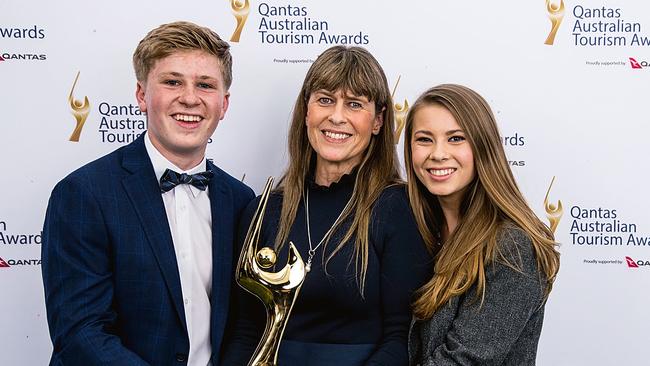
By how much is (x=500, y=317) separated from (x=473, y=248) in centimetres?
18

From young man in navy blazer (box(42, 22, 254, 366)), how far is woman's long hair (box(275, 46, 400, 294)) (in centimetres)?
21

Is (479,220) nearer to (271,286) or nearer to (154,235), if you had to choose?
(271,286)

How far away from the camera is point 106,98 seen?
7.45 feet

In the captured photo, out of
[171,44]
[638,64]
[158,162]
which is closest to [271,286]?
[158,162]

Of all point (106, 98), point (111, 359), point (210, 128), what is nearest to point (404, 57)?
point (210, 128)

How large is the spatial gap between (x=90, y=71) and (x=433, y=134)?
1.20 m

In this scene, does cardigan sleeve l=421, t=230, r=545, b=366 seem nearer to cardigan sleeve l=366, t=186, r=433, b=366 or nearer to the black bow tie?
cardigan sleeve l=366, t=186, r=433, b=366

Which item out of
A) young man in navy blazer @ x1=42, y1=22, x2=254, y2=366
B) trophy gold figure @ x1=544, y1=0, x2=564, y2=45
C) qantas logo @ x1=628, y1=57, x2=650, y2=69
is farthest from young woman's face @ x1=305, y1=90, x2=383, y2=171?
qantas logo @ x1=628, y1=57, x2=650, y2=69

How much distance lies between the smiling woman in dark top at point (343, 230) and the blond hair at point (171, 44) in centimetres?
28

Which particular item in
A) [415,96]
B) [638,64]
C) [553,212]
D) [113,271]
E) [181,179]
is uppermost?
[638,64]

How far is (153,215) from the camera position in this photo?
170cm

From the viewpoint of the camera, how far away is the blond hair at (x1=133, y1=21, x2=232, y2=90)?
5.72 feet

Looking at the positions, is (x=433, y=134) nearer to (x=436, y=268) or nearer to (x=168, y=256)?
(x=436, y=268)

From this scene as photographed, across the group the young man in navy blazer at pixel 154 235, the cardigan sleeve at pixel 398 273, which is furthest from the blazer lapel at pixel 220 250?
the cardigan sleeve at pixel 398 273
